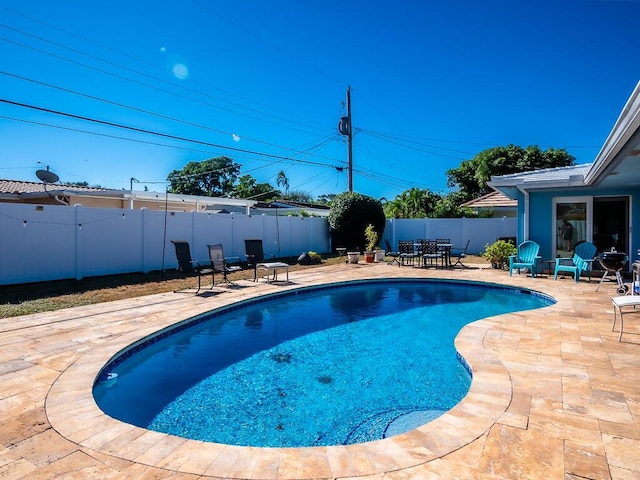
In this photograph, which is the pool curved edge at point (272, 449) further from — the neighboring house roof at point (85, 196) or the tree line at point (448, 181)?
the tree line at point (448, 181)

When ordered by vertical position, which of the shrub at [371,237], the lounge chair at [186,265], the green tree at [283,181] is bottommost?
the lounge chair at [186,265]

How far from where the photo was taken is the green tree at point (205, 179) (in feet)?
149

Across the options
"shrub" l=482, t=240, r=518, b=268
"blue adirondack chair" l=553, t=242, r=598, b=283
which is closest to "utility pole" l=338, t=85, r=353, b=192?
"shrub" l=482, t=240, r=518, b=268

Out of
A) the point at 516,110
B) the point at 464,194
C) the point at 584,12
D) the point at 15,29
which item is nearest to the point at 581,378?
the point at 584,12

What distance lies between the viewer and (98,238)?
33.7 feet

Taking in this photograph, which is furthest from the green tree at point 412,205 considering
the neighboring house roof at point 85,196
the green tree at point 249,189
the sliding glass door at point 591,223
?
the green tree at point 249,189

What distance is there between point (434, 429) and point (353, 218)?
15164mm

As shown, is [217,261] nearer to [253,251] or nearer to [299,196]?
[253,251]

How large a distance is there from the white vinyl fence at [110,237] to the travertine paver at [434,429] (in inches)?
172

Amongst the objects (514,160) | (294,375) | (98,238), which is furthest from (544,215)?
(514,160)

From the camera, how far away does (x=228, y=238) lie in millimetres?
14031

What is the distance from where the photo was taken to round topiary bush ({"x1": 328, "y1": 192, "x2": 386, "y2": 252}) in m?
17.8

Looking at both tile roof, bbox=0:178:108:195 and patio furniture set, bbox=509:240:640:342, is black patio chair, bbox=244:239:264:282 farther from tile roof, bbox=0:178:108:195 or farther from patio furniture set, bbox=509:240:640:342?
tile roof, bbox=0:178:108:195

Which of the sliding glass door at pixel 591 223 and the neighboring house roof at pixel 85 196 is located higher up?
the neighboring house roof at pixel 85 196
